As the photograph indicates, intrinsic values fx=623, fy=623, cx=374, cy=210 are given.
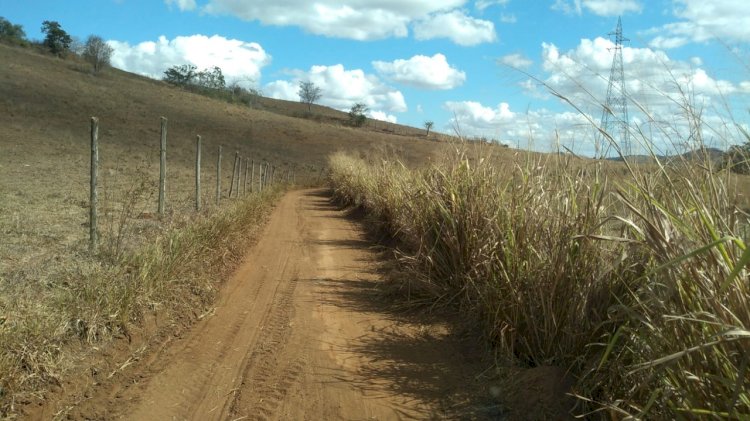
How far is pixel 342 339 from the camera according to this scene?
5.91m

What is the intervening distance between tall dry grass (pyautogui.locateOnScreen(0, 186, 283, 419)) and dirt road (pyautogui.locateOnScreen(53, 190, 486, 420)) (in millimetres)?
368

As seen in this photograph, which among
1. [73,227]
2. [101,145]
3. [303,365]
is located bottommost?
[303,365]

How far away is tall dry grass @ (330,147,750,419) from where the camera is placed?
2.82 meters

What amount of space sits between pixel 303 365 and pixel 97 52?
78.7 metres

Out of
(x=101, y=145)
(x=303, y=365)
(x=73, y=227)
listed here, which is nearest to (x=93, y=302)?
(x=303, y=365)

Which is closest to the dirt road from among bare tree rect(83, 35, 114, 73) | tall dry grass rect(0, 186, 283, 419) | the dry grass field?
tall dry grass rect(0, 186, 283, 419)

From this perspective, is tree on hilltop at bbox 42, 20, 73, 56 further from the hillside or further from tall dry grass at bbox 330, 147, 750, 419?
tall dry grass at bbox 330, 147, 750, 419

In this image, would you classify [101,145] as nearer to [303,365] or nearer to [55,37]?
[303,365]

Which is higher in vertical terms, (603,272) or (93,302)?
(603,272)

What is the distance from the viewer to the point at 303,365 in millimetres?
5211

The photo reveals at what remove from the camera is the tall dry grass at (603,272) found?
282cm

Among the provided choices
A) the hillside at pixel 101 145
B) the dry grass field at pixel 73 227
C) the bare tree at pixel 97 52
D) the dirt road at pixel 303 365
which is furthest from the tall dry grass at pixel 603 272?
the bare tree at pixel 97 52

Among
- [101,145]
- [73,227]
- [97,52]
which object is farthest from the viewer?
[97,52]

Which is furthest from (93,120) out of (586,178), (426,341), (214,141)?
(214,141)
